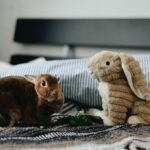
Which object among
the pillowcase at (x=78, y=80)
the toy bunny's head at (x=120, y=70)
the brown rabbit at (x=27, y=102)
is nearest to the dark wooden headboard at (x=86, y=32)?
the pillowcase at (x=78, y=80)

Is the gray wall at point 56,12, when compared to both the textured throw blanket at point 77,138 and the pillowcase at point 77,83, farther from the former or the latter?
the textured throw blanket at point 77,138

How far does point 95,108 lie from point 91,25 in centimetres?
83

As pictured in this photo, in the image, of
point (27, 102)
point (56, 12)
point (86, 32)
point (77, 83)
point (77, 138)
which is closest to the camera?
point (77, 138)

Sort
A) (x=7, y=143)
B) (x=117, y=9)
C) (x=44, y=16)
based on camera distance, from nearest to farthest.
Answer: (x=7, y=143), (x=117, y=9), (x=44, y=16)

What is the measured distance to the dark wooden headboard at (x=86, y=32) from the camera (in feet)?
5.98

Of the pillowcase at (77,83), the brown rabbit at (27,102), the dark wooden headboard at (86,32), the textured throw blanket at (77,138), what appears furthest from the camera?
the dark wooden headboard at (86,32)

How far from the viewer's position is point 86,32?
1.97 metres

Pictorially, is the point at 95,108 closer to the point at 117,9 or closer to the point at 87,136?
the point at 87,136

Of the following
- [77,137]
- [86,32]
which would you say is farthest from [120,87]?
[86,32]

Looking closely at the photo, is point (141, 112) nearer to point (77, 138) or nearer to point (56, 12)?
point (77, 138)

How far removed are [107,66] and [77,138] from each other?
284 mm

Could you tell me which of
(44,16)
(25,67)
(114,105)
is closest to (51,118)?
(114,105)

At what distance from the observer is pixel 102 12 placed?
1.98m

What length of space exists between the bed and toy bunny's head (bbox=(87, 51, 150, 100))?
0.13m
